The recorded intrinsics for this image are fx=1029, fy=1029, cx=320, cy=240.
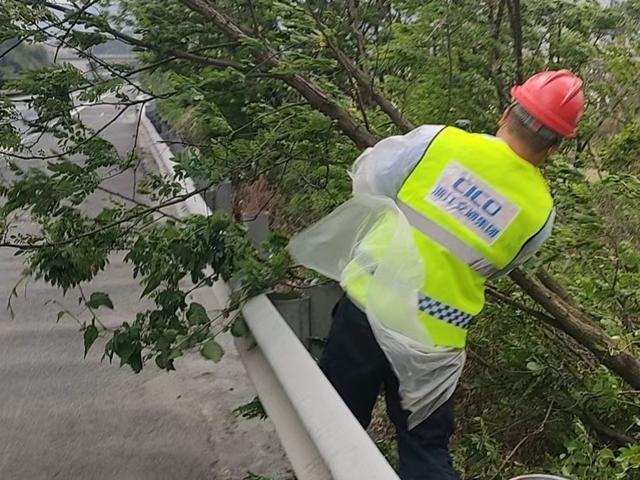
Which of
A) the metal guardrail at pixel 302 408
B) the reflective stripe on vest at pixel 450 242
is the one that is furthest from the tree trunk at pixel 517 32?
→ the metal guardrail at pixel 302 408

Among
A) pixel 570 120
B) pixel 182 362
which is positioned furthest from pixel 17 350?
pixel 570 120

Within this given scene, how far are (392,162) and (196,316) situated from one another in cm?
126

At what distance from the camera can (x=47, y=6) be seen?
4.96 m

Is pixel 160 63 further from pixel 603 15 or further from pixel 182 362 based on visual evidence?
pixel 182 362

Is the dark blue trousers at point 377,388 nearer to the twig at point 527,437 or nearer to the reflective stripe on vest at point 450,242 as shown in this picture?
the reflective stripe on vest at point 450,242

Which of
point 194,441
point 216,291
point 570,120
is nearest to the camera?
point 570,120

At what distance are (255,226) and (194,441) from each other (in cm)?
144

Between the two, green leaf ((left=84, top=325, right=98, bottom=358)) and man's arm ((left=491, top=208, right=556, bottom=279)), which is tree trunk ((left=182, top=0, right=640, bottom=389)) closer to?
man's arm ((left=491, top=208, right=556, bottom=279))

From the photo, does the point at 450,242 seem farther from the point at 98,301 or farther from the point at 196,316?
the point at 98,301

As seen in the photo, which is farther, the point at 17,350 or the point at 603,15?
the point at 17,350

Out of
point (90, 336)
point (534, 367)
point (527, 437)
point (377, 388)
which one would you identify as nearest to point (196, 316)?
point (90, 336)

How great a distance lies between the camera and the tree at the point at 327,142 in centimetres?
454

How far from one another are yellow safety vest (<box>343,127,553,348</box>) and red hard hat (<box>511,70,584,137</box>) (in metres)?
0.17

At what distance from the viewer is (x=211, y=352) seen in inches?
170
